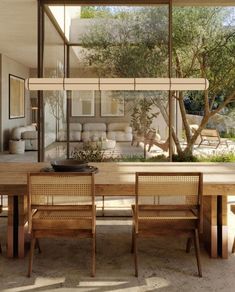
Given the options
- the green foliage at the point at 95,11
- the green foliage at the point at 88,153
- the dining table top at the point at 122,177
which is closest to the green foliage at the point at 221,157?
the green foliage at the point at 88,153

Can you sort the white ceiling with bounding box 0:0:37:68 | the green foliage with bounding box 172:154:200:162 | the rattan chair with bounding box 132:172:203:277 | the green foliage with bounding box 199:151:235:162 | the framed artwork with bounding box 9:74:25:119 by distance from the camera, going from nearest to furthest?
the rattan chair with bounding box 132:172:203:277, the white ceiling with bounding box 0:0:37:68, the green foliage with bounding box 172:154:200:162, the green foliage with bounding box 199:151:235:162, the framed artwork with bounding box 9:74:25:119

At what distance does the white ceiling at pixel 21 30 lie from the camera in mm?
6180

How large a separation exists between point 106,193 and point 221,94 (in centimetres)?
622

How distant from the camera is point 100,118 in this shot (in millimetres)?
6141

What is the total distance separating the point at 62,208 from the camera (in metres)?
3.14

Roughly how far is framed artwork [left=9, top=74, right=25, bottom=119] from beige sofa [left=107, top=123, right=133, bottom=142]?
6.15 m

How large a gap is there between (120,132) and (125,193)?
292 cm

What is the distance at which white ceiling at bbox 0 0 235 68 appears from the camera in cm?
618

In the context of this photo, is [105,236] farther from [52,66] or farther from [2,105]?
[2,105]

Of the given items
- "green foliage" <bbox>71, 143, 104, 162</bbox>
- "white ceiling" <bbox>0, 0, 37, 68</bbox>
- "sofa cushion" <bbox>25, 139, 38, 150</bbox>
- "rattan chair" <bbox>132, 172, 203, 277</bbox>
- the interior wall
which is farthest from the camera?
"sofa cushion" <bbox>25, 139, 38, 150</bbox>

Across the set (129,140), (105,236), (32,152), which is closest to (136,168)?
(105,236)

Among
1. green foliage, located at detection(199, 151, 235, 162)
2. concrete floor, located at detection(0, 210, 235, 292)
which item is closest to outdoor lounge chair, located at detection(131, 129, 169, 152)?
concrete floor, located at detection(0, 210, 235, 292)

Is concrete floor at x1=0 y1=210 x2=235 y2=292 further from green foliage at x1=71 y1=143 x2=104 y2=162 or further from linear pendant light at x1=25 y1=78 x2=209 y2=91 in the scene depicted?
green foliage at x1=71 y1=143 x2=104 y2=162

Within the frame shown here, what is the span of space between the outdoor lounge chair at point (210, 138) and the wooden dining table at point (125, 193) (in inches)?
225
